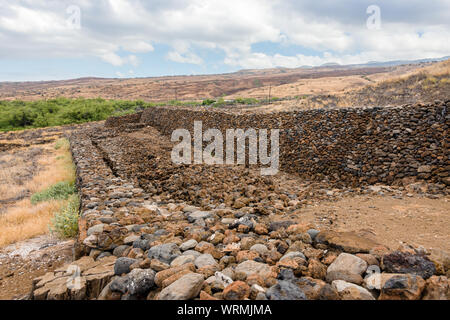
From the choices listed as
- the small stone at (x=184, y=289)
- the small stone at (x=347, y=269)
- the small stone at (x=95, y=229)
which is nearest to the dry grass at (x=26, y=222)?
the small stone at (x=95, y=229)

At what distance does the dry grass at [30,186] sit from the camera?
17.2 ft

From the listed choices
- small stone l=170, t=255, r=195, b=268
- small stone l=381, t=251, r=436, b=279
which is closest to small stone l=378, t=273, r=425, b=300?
small stone l=381, t=251, r=436, b=279

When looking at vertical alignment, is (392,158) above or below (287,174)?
above

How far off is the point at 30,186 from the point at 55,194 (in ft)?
8.30

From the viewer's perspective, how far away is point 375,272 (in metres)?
2.27

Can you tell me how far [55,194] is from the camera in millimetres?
7926

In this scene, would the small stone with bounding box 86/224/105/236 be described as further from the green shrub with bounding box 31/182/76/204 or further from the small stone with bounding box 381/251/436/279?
the green shrub with bounding box 31/182/76/204

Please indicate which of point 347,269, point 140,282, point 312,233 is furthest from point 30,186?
point 347,269

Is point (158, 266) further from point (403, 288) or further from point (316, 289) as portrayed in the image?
point (403, 288)

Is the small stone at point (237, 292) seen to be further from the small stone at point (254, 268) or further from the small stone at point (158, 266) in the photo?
the small stone at point (158, 266)

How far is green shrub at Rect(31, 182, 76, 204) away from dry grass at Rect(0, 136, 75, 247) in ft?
0.88
